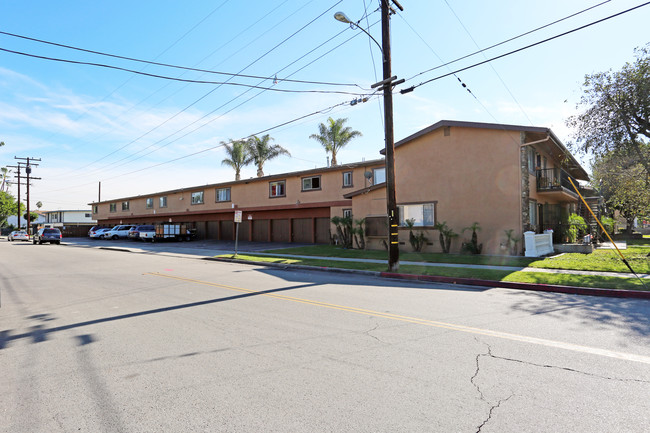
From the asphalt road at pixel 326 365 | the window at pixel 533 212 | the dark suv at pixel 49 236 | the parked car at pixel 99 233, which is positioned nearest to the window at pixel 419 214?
the window at pixel 533 212

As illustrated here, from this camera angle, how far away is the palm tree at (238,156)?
1646 inches

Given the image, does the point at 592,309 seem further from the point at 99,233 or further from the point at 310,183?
the point at 99,233

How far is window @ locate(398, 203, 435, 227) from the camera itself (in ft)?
63.0

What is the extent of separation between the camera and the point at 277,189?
32.1m

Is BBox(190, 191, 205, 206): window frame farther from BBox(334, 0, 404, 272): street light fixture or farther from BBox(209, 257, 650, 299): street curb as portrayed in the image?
BBox(334, 0, 404, 272): street light fixture

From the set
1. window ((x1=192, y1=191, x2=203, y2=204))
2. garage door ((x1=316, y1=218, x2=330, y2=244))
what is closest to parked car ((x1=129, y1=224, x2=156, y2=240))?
window ((x1=192, y1=191, x2=203, y2=204))

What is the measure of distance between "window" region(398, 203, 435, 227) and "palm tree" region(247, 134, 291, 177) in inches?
A: 910

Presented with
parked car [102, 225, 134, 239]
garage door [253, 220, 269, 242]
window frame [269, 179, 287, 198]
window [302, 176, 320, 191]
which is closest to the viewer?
window [302, 176, 320, 191]

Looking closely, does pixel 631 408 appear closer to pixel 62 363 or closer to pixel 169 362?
pixel 169 362

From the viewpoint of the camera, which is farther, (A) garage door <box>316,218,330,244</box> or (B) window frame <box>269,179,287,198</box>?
(B) window frame <box>269,179,287,198</box>

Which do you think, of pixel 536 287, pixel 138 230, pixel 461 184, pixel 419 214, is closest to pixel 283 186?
pixel 419 214

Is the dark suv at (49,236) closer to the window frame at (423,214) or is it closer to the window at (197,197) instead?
the window at (197,197)

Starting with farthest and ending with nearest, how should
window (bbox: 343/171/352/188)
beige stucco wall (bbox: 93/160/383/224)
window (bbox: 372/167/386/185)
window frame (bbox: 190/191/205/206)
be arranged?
window frame (bbox: 190/191/205/206), beige stucco wall (bbox: 93/160/383/224), window (bbox: 343/171/352/188), window (bbox: 372/167/386/185)

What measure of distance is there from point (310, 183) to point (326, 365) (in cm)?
2561
